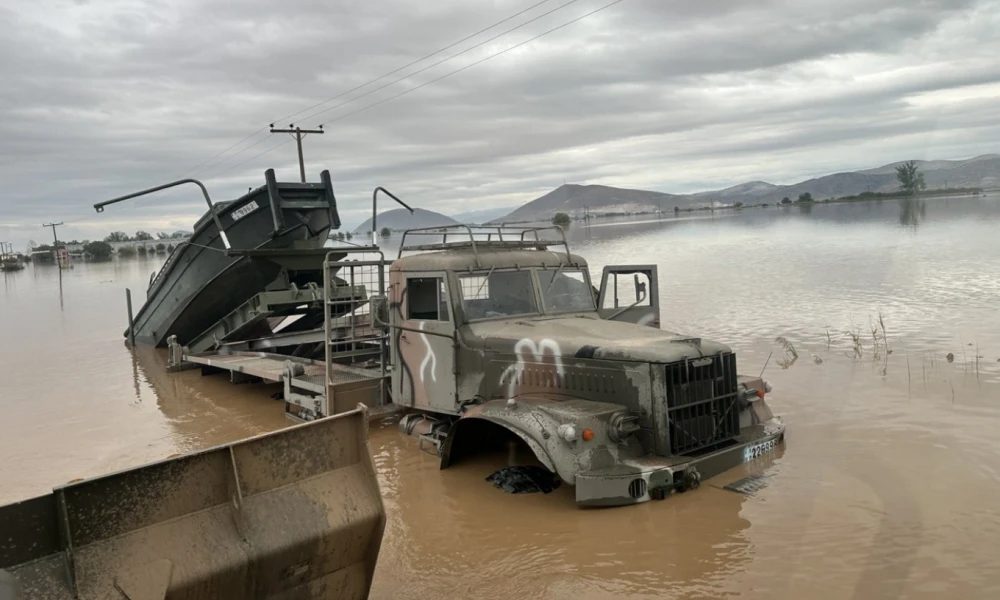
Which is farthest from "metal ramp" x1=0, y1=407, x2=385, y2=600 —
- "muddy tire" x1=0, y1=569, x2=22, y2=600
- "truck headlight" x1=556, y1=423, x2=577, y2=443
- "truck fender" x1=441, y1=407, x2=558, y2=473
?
"truck fender" x1=441, y1=407, x2=558, y2=473

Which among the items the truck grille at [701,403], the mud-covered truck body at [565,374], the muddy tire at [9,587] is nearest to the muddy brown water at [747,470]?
the mud-covered truck body at [565,374]

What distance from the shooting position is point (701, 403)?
233 inches

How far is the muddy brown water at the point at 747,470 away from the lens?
467cm

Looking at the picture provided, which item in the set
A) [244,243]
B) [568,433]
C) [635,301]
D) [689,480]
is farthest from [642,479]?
[244,243]

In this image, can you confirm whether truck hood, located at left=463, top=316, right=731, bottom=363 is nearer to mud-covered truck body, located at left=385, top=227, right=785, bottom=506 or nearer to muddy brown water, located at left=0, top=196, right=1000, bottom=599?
mud-covered truck body, located at left=385, top=227, right=785, bottom=506

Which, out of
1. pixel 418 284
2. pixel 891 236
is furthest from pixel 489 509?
pixel 891 236

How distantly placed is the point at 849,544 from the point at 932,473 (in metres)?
1.89

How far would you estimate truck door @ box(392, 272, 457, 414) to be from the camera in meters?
7.16

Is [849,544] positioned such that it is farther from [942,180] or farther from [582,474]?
[942,180]

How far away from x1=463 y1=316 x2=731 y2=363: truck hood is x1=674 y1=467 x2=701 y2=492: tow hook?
88cm

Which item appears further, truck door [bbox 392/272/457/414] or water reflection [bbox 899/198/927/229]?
water reflection [bbox 899/198/927/229]

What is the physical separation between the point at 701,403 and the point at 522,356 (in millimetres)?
1549

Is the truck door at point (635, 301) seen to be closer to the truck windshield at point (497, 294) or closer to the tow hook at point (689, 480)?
the truck windshield at point (497, 294)

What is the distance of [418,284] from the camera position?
765cm
